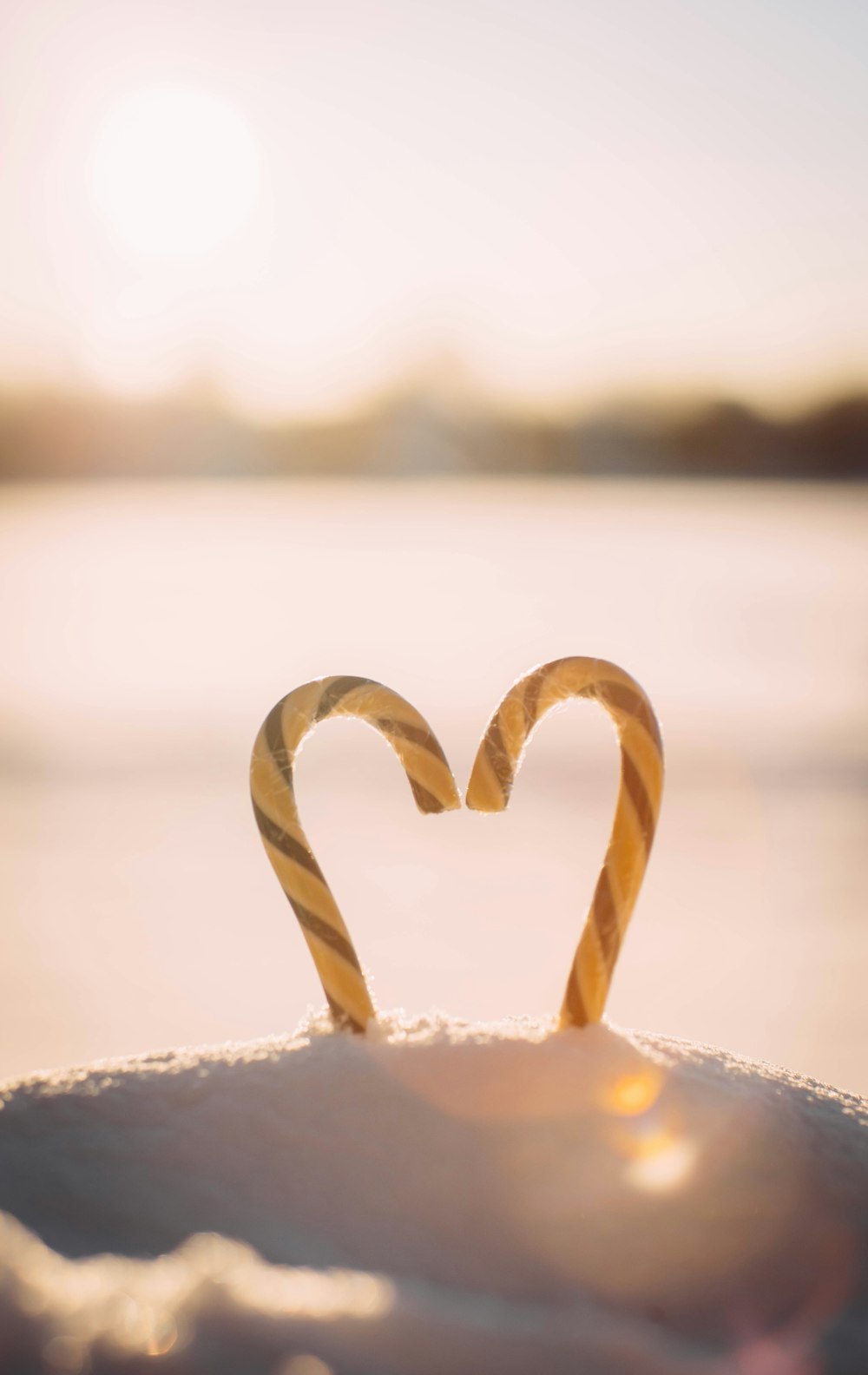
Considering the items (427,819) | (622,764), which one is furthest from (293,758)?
(427,819)

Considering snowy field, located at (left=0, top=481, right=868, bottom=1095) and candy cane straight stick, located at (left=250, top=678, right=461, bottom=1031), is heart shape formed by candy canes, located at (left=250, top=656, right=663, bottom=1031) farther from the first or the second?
snowy field, located at (left=0, top=481, right=868, bottom=1095)

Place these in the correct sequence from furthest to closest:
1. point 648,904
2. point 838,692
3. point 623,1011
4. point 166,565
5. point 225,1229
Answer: point 166,565, point 838,692, point 648,904, point 623,1011, point 225,1229

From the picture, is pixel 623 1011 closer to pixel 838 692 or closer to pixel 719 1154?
pixel 719 1154

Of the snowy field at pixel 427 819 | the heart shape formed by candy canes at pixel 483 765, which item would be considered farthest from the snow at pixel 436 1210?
the snowy field at pixel 427 819

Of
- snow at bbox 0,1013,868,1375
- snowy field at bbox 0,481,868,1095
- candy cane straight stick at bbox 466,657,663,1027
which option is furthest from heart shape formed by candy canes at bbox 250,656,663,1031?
snowy field at bbox 0,481,868,1095

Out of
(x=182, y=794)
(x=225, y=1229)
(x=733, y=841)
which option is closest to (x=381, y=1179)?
(x=225, y=1229)

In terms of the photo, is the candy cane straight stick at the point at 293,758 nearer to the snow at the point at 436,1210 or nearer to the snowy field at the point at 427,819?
the snow at the point at 436,1210

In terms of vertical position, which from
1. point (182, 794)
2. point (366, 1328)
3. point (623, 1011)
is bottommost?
point (623, 1011)
